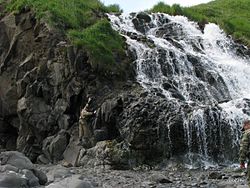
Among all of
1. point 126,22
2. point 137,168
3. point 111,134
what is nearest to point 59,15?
point 126,22

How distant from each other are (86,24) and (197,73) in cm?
915

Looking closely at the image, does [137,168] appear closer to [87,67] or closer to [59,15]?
[87,67]

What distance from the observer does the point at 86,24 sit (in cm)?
3406

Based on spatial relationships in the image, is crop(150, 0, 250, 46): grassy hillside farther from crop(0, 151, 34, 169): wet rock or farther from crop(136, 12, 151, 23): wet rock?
crop(0, 151, 34, 169): wet rock

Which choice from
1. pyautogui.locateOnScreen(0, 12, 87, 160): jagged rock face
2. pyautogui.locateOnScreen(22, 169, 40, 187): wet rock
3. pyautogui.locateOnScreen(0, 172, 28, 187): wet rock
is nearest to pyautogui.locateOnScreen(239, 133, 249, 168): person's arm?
pyautogui.locateOnScreen(0, 172, 28, 187): wet rock

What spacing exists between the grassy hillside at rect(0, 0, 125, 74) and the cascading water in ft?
4.37

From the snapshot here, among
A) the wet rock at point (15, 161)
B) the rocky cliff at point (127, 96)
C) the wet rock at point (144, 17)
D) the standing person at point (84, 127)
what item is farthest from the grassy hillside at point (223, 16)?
the wet rock at point (15, 161)

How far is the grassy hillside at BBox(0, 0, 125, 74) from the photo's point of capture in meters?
28.4

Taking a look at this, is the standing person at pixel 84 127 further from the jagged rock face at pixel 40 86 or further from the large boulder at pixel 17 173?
the large boulder at pixel 17 173

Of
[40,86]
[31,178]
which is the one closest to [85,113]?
[40,86]

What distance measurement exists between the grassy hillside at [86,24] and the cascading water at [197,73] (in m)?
1.33

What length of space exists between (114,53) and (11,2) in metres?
11.3

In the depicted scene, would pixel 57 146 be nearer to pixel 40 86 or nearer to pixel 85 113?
pixel 85 113

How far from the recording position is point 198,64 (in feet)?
97.5
